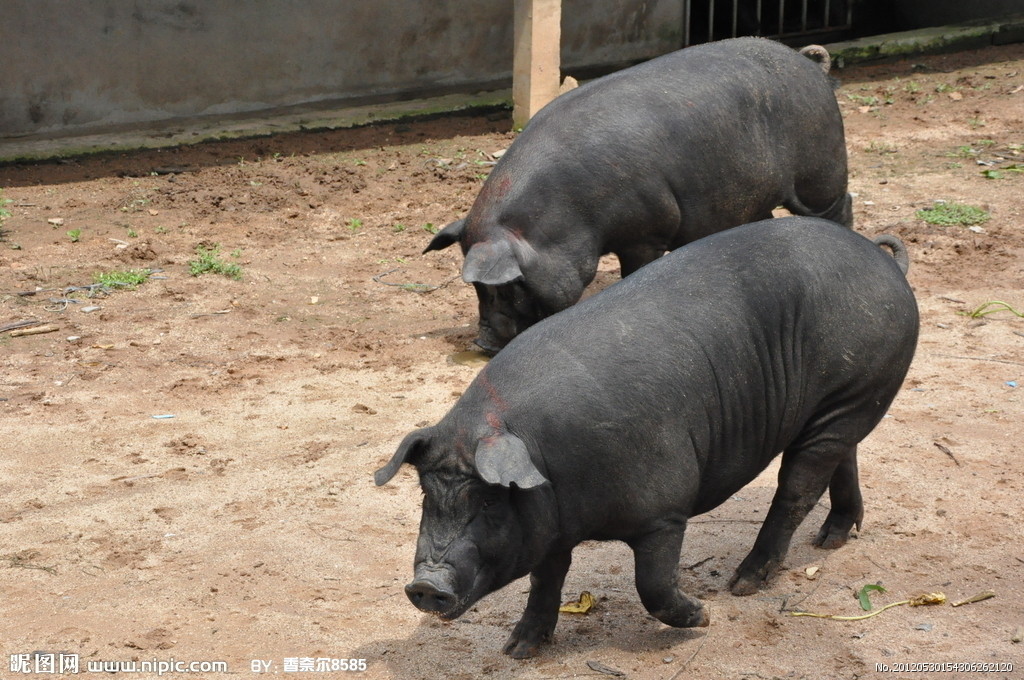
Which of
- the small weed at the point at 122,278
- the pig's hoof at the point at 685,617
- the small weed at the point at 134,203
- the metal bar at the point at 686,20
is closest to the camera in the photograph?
the pig's hoof at the point at 685,617

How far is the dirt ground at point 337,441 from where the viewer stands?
4.73m

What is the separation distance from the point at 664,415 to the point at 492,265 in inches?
97.9

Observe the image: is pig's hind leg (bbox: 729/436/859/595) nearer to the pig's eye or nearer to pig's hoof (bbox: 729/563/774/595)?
pig's hoof (bbox: 729/563/774/595)

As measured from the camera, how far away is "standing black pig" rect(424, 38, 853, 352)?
6965 millimetres

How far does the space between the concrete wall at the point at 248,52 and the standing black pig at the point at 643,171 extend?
221 inches

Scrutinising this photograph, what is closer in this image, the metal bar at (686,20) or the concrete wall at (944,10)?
the metal bar at (686,20)

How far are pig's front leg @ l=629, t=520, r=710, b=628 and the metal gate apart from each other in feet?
36.0

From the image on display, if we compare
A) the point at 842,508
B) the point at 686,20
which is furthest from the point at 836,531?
the point at 686,20

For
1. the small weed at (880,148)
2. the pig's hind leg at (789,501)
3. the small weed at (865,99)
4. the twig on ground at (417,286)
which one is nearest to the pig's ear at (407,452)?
the pig's hind leg at (789,501)

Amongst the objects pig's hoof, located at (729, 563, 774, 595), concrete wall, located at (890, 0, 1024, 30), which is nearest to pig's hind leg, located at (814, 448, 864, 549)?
pig's hoof, located at (729, 563, 774, 595)

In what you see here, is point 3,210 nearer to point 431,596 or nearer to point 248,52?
point 248,52

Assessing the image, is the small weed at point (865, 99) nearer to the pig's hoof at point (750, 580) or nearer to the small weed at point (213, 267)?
the small weed at point (213, 267)

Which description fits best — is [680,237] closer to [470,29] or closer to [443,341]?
[443,341]

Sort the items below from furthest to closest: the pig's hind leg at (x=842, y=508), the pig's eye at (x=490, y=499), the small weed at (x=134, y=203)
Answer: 1. the small weed at (x=134, y=203)
2. the pig's hind leg at (x=842, y=508)
3. the pig's eye at (x=490, y=499)
